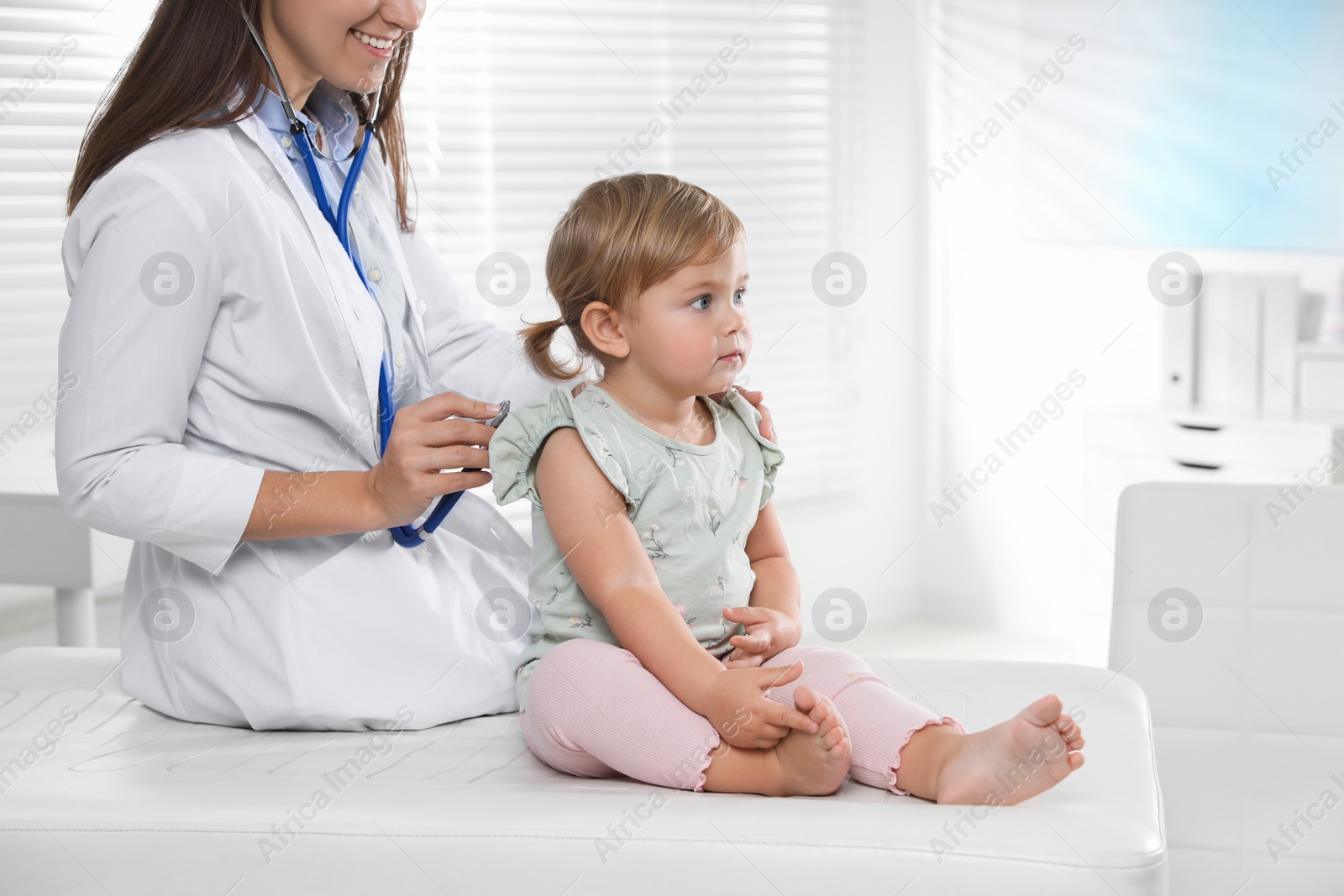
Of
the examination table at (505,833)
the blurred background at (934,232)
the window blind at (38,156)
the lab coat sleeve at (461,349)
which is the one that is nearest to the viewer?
the examination table at (505,833)

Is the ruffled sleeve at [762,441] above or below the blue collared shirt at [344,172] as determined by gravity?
below

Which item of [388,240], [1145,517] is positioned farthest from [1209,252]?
[388,240]

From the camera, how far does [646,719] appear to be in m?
1.20

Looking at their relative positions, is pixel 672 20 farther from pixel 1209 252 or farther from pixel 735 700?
pixel 735 700

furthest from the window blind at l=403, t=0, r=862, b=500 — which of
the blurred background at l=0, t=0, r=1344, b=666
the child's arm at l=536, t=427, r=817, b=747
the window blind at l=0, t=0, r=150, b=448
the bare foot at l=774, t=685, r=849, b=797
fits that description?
the bare foot at l=774, t=685, r=849, b=797

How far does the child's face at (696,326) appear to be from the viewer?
4.37 feet

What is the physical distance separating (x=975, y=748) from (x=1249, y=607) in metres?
0.59

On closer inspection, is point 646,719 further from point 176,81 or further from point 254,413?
point 176,81

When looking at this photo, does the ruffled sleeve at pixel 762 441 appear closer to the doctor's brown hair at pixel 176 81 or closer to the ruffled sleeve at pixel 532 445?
the ruffled sleeve at pixel 532 445

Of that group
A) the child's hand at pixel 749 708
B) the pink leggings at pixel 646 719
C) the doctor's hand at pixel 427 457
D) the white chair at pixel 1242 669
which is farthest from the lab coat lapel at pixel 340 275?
the white chair at pixel 1242 669

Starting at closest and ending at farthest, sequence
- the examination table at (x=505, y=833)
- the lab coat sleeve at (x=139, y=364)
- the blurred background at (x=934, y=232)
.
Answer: the examination table at (x=505, y=833) → the lab coat sleeve at (x=139, y=364) → the blurred background at (x=934, y=232)

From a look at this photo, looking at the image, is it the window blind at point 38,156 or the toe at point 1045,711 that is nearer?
the toe at point 1045,711

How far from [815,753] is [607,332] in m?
0.50

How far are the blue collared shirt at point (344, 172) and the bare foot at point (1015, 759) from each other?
770mm
